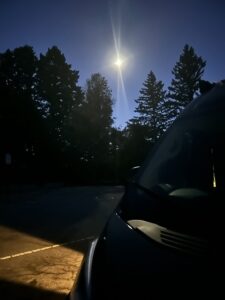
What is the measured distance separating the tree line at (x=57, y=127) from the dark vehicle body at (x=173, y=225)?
27286 mm

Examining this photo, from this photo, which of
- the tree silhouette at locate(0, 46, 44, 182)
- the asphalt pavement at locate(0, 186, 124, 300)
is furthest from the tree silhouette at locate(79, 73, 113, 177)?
the asphalt pavement at locate(0, 186, 124, 300)

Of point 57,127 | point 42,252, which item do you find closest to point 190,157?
point 42,252

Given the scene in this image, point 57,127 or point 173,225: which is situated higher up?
point 57,127

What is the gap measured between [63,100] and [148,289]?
38.9m

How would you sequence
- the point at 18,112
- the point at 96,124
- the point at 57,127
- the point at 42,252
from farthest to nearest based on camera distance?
the point at 96,124, the point at 57,127, the point at 18,112, the point at 42,252

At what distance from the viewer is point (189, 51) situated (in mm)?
51406

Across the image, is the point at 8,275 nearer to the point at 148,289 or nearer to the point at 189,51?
the point at 148,289

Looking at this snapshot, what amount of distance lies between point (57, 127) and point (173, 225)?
35577mm

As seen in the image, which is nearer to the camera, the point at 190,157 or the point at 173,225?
the point at 173,225

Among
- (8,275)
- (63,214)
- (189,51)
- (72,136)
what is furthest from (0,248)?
(189,51)

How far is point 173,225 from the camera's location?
152 cm

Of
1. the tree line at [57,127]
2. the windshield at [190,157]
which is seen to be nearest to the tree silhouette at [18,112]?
the tree line at [57,127]

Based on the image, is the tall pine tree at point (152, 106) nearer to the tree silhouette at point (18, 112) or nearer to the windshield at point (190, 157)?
the tree silhouette at point (18, 112)

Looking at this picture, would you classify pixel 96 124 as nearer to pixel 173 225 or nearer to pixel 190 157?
pixel 190 157
